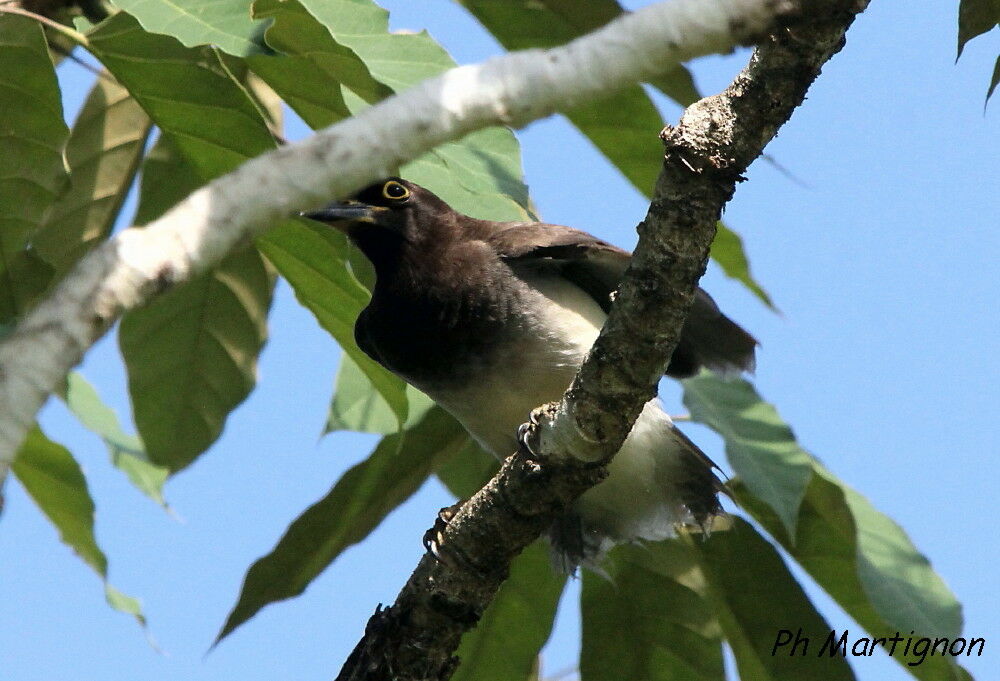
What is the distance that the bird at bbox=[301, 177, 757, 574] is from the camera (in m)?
4.28

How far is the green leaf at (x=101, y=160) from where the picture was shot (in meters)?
4.84

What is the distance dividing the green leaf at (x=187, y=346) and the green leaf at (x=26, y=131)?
1033mm

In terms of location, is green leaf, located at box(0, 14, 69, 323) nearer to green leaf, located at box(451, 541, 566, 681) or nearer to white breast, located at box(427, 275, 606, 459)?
white breast, located at box(427, 275, 606, 459)

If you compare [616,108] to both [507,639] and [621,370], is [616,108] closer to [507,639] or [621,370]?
[621,370]

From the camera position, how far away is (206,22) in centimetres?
307

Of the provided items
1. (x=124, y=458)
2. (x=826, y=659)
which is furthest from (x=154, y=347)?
(x=826, y=659)

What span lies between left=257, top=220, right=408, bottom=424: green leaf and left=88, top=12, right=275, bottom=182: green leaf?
36 centimetres

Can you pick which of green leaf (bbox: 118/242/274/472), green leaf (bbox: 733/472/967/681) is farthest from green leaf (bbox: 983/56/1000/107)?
green leaf (bbox: 118/242/274/472)

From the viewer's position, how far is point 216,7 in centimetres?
312

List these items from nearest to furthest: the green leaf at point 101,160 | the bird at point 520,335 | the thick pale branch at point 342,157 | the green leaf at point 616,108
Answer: the thick pale branch at point 342,157 < the green leaf at point 616,108 < the bird at point 520,335 < the green leaf at point 101,160

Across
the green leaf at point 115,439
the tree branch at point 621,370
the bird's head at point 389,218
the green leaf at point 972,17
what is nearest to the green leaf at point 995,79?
the green leaf at point 972,17

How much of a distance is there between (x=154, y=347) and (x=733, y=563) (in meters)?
2.30

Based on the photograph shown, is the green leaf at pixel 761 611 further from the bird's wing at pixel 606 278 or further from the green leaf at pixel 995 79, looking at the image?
the green leaf at pixel 995 79

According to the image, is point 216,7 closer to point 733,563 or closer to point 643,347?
point 643,347
